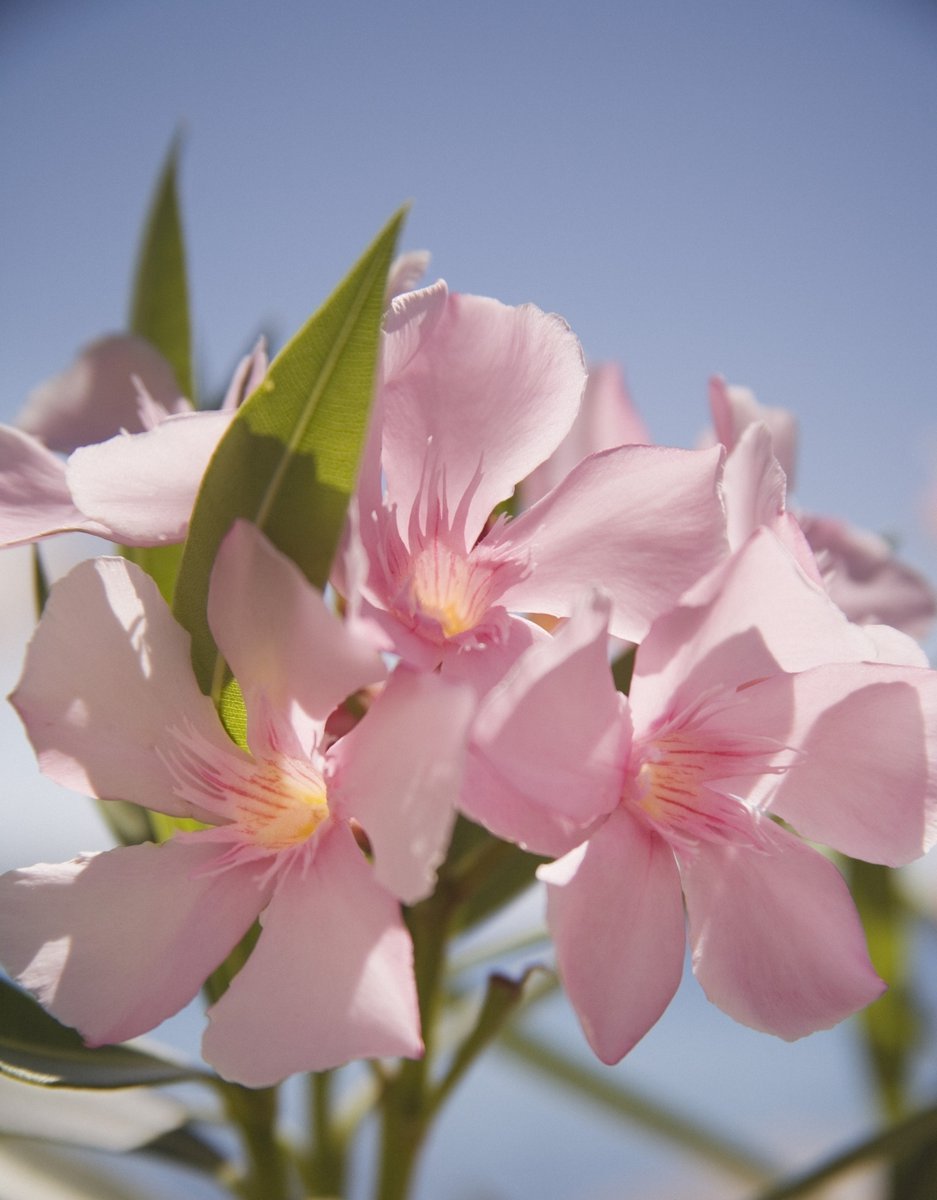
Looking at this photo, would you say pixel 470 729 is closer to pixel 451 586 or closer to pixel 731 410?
pixel 451 586

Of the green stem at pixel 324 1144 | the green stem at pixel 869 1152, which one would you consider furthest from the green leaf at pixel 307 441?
the green stem at pixel 869 1152

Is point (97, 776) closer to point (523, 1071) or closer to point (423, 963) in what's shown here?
point (423, 963)

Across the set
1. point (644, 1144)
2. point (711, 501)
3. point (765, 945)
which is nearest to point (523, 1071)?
point (644, 1144)

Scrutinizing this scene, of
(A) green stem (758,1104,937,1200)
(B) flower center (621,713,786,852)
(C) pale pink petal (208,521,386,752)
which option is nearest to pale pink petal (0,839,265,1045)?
(C) pale pink petal (208,521,386,752)

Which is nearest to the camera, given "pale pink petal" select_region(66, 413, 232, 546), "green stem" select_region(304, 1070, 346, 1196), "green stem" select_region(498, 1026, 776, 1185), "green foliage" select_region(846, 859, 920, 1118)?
→ "pale pink petal" select_region(66, 413, 232, 546)

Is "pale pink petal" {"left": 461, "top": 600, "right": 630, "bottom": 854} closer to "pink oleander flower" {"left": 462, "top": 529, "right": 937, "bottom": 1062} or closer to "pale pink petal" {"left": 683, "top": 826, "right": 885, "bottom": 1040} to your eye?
"pink oleander flower" {"left": 462, "top": 529, "right": 937, "bottom": 1062}

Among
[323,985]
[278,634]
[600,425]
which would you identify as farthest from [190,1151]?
[600,425]
